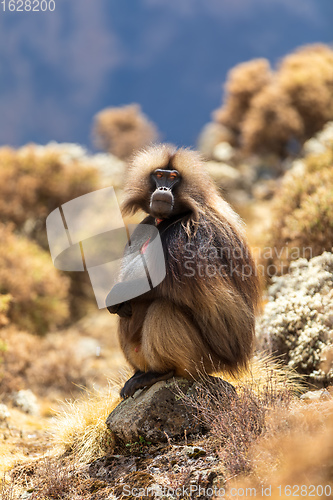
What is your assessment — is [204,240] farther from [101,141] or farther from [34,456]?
[101,141]

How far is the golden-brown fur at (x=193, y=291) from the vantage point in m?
3.51

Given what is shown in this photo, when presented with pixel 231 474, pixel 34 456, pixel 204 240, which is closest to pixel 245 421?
pixel 231 474

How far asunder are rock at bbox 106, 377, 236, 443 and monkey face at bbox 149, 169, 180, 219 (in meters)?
1.32

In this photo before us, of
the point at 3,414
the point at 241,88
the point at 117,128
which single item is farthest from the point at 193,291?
the point at 117,128

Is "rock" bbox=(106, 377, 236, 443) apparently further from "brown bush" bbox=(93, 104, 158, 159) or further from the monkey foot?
"brown bush" bbox=(93, 104, 158, 159)

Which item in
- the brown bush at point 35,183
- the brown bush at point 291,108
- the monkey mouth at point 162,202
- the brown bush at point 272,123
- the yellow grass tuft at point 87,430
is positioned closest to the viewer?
the monkey mouth at point 162,202

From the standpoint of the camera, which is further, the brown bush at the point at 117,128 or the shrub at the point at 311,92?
the brown bush at the point at 117,128

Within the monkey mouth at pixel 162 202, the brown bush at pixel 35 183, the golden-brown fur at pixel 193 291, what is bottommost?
the golden-brown fur at pixel 193 291

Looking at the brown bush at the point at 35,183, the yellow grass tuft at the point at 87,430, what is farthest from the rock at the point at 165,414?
the brown bush at the point at 35,183

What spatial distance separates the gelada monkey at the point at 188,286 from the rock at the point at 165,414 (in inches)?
3.7

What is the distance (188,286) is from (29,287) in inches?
286

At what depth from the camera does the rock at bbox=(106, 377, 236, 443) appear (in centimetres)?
370

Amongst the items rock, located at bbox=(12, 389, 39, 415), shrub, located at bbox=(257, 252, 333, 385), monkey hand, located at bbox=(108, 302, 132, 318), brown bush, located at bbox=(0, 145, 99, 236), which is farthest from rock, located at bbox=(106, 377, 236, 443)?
brown bush, located at bbox=(0, 145, 99, 236)

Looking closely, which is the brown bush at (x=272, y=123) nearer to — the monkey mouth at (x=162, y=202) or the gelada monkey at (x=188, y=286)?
the gelada monkey at (x=188, y=286)
